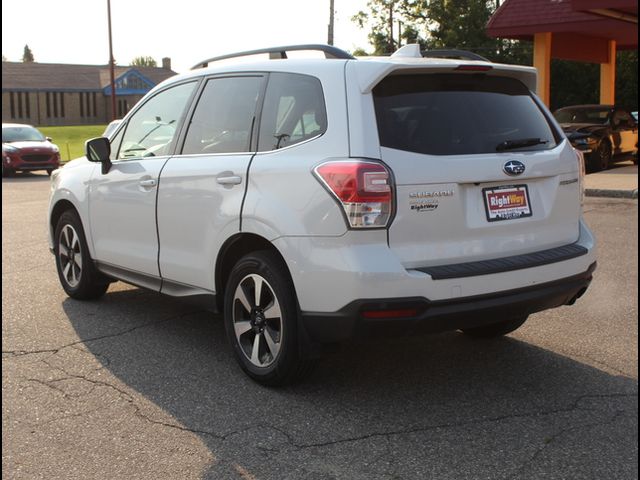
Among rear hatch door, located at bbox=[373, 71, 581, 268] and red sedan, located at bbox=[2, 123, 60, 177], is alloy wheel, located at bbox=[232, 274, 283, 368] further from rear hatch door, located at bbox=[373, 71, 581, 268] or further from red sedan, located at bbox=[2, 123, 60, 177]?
red sedan, located at bbox=[2, 123, 60, 177]

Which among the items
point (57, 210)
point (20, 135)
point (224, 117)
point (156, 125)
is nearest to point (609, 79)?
point (20, 135)

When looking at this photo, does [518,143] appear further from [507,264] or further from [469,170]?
[507,264]

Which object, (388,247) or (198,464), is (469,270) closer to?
(388,247)

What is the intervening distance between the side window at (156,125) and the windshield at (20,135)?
22562 millimetres

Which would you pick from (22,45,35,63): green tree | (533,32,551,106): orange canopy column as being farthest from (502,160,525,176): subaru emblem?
(22,45,35,63): green tree

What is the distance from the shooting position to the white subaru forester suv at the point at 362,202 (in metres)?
4.05

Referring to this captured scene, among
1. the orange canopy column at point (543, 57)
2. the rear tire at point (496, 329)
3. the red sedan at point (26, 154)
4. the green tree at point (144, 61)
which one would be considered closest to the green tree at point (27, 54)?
the green tree at point (144, 61)

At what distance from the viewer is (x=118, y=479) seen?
3.54 metres

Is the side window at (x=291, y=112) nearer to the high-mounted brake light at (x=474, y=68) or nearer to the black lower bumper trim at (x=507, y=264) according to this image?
the high-mounted brake light at (x=474, y=68)

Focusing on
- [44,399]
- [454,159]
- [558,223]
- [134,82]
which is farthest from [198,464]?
[134,82]

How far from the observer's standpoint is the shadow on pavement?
12.1 ft

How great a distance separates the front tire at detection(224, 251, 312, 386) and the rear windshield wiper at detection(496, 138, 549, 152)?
1345mm

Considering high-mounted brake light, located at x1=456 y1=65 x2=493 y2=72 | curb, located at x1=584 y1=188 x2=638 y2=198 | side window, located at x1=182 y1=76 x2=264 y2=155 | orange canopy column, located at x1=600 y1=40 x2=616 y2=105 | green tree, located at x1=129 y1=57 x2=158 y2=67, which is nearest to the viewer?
high-mounted brake light, located at x1=456 y1=65 x2=493 y2=72

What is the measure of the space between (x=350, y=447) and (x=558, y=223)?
182 centimetres
